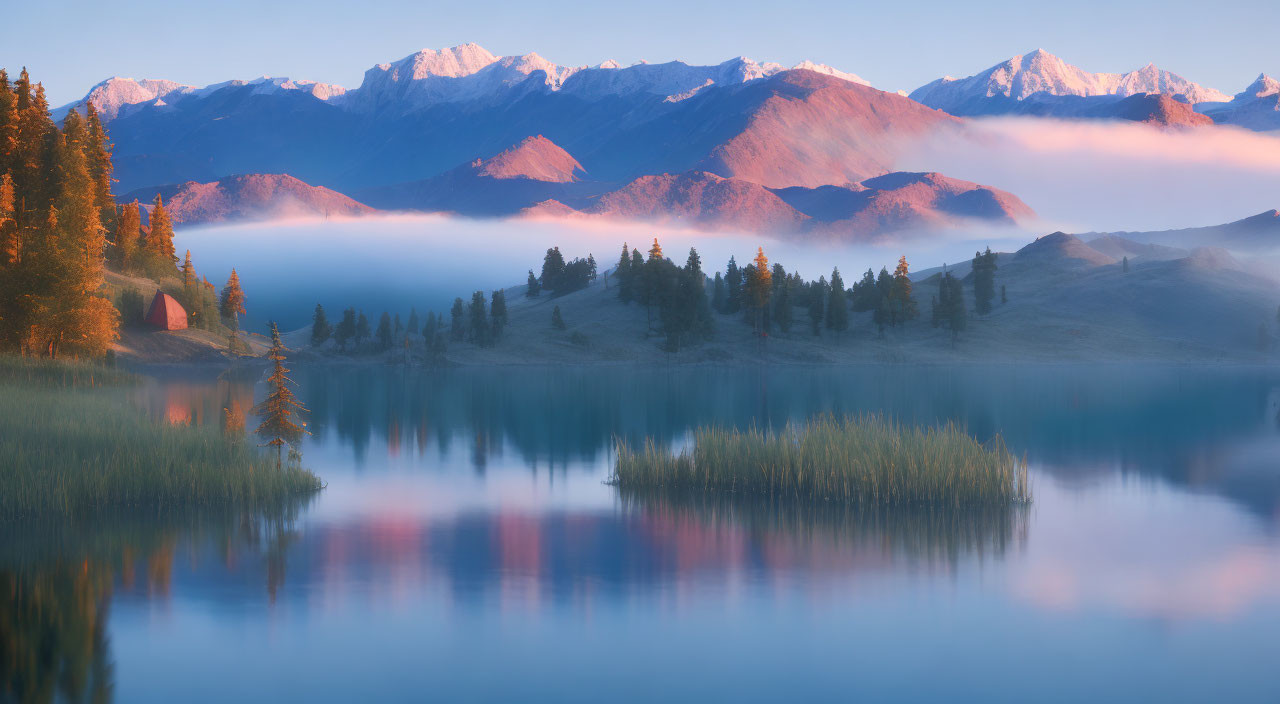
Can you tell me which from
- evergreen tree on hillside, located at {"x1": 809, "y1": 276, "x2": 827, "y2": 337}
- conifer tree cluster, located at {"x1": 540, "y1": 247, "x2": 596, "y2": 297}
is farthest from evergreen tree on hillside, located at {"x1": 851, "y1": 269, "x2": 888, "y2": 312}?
conifer tree cluster, located at {"x1": 540, "y1": 247, "x2": 596, "y2": 297}

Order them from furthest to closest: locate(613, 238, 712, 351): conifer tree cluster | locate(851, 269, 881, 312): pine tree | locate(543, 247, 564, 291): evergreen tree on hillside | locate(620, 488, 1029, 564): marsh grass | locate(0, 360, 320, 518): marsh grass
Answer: locate(543, 247, 564, 291): evergreen tree on hillside → locate(851, 269, 881, 312): pine tree → locate(613, 238, 712, 351): conifer tree cluster → locate(0, 360, 320, 518): marsh grass → locate(620, 488, 1029, 564): marsh grass

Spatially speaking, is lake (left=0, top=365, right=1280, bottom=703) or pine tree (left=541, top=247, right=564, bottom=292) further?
pine tree (left=541, top=247, right=564, bottom=292)

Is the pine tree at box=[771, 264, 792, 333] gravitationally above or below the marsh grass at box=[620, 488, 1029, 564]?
above

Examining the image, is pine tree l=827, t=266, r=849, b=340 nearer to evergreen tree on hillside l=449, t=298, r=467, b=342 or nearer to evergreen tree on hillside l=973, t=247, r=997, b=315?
evergreen tree on hillside l=973, t=247, r=997, b=315

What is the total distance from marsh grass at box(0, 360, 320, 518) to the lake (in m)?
0.89

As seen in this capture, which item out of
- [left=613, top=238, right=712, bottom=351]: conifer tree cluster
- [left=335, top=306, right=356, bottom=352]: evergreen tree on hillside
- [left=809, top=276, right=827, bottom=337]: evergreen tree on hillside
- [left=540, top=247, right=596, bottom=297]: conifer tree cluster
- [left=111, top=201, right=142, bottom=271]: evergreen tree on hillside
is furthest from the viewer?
[left=540, top=247, right=596, bottom=297]: conifer tree cluster

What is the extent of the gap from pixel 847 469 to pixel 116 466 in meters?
19.8

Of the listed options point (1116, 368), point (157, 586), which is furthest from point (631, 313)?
point (157, 586)

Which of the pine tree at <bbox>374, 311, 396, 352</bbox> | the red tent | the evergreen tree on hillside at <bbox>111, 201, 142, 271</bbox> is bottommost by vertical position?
the pine tree at <bbox>374, 311, 396, 352</bbox>

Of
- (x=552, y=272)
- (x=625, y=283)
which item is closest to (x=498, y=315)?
(x=625, y=283)

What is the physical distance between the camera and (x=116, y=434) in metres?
29.3

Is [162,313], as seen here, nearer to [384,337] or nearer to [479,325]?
[384,337]

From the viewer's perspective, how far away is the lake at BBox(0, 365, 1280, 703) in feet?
54.6

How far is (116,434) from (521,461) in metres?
18.0
